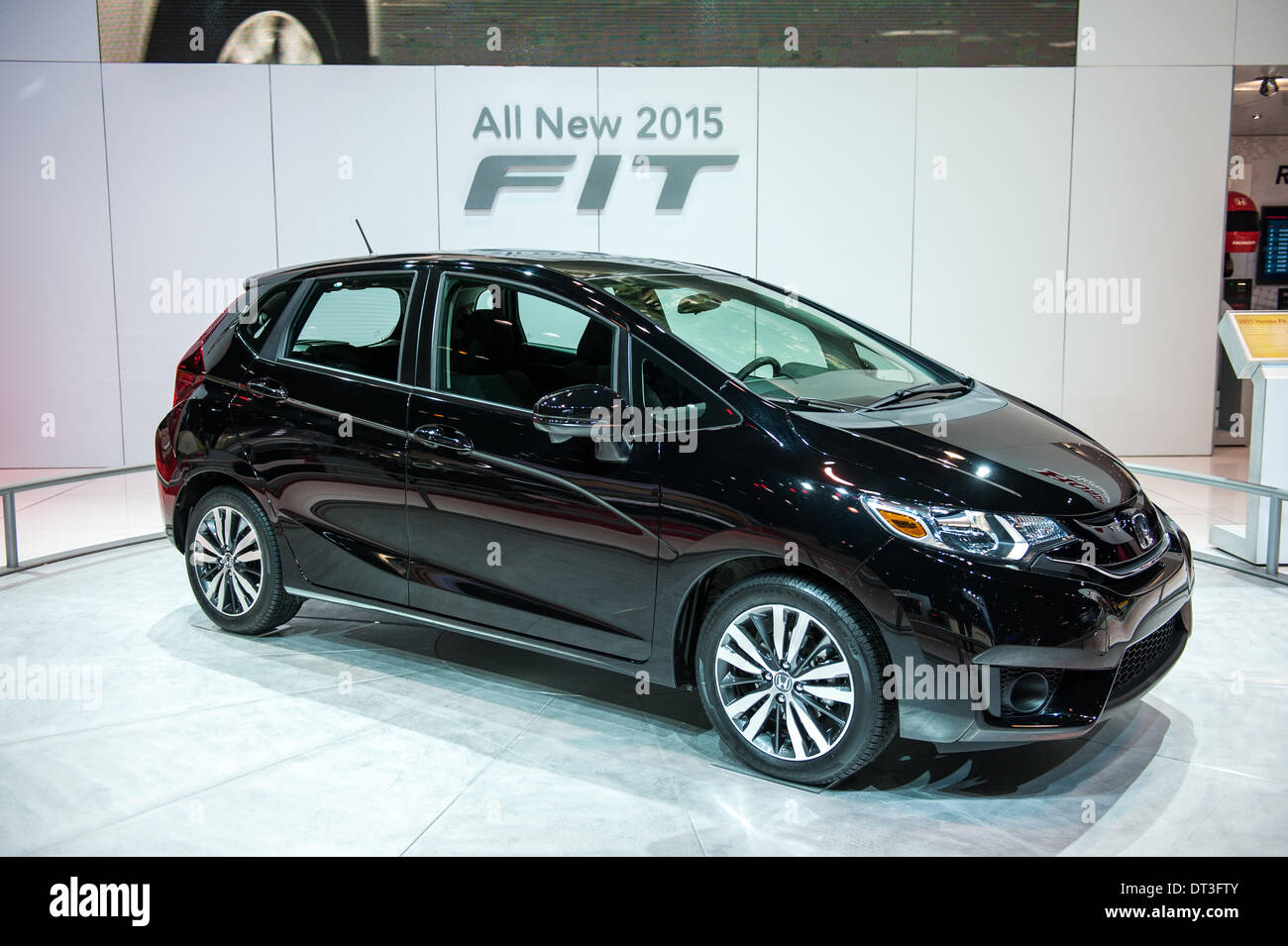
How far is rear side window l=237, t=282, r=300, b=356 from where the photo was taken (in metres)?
4.20

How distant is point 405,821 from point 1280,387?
4.71m

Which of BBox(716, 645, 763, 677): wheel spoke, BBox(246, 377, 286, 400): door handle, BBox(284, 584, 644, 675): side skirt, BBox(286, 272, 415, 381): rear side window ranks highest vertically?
BBox(286, 272, 415, 381): rear side window

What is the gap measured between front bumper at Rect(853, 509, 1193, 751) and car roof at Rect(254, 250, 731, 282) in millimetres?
1487

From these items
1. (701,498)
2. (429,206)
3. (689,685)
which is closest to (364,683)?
(689,685)

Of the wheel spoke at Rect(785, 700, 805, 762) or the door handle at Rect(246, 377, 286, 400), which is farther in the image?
the door handle at Rect(246, 377, 286, 400)

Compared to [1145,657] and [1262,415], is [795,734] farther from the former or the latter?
[1262,415]

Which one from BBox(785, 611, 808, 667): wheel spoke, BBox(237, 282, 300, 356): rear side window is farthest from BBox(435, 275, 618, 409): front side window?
BBox(785, 611, 808, 667): wheel spoke

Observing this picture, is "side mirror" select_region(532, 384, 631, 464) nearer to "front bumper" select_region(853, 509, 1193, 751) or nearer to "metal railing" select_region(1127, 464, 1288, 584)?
"front bumper" select_region(853, 509, 1193, 751)

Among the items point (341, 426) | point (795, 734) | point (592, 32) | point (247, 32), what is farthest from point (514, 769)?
point (247, 32)

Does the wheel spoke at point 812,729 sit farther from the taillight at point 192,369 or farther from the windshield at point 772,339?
the taillight at point 192,369

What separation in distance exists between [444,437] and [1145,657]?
2220mm
